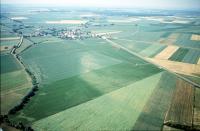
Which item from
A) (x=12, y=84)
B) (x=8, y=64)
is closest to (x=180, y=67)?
(x=12, y=84)

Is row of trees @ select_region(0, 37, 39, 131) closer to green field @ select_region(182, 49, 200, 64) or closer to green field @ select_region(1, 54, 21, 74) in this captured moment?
green field @ select_region(1, 54, 21, 74)

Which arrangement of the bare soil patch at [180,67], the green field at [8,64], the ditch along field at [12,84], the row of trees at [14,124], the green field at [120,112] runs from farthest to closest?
1. the green field at [8,64]
2. the bare soil patch at [180,67]
3. the ditch along field at [12,84]
4. the green field at [120,112]
5. the row of trees at [14,124]

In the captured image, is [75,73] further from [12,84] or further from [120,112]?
[120,112]

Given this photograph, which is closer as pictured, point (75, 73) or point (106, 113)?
point (106, 113)

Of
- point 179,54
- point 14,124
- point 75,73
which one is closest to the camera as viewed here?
point 14,124

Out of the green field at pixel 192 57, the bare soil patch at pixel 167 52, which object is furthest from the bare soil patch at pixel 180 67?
the bare soil patch at pixel 167 52

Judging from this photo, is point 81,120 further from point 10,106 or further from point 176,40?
point 176,40

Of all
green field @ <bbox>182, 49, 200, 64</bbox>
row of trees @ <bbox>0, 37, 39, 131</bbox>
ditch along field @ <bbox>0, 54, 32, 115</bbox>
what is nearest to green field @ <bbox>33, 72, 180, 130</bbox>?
row of trees @ <bbox>0, 37, 39, 131</bbox>

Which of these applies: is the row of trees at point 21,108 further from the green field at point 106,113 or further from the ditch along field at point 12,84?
the green field at point 106,113

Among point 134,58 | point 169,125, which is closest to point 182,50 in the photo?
point 134,58
